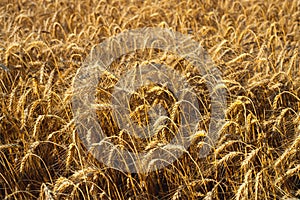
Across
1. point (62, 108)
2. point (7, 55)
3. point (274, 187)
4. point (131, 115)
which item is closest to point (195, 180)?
point (274, 187)

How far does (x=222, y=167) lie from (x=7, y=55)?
2.16m

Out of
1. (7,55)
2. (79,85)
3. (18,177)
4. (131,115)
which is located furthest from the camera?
(7,55)

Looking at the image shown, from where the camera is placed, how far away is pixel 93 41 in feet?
14.7

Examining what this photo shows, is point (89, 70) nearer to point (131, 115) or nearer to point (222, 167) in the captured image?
point (131, 115)

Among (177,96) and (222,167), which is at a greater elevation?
(177,96)

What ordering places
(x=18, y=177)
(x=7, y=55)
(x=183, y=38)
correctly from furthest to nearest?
(x=183, y=38), (x=7, y=55), (x=18, y=177)

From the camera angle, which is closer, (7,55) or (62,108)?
(62,108)

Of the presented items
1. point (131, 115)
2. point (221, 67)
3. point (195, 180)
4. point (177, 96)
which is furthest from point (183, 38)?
point (195, 180)

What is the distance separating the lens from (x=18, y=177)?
107 inches

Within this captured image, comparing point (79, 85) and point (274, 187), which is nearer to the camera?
point (274, 187)

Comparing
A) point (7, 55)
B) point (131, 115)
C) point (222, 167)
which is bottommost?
point (222, 167)

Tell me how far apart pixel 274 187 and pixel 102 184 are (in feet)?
3.59

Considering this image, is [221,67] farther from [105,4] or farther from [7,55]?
[105,4]

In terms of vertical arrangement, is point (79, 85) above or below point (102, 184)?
above
